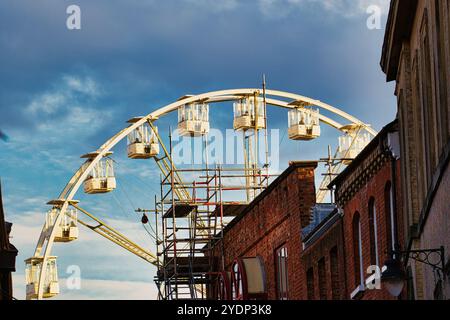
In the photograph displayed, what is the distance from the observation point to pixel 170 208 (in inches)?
2763

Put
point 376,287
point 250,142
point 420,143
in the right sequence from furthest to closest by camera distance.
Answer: point 250,142 < point 376,287 < point 420,143

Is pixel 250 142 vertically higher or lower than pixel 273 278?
higher

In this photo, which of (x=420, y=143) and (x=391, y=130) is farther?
(x=391, y=130)

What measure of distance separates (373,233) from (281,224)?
14691mm

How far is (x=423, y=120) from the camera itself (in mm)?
29000

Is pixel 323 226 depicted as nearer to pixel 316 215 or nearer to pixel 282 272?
pixel 316 215


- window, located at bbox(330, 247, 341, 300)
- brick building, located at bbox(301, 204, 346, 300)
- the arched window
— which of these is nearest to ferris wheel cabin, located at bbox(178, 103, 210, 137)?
brick building, located at bbox(301, 204, 346, 300)

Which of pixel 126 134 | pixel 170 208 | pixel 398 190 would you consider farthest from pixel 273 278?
pixel 126 134

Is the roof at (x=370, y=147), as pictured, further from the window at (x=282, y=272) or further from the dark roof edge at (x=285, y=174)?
the window at (x=282, y=272)

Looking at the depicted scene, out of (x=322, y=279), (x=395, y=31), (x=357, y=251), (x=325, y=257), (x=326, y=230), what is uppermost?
(x=395, y=31)

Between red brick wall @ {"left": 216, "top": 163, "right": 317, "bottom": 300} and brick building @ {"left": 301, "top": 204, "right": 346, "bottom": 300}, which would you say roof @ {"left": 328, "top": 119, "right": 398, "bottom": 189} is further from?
red brick wall @ {"left": 216, "top": 163, "right": 317, "bottom": 300}

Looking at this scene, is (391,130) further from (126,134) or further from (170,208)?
(126,134)

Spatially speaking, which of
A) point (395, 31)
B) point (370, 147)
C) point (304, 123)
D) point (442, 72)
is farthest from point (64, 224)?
point (442, 72)
